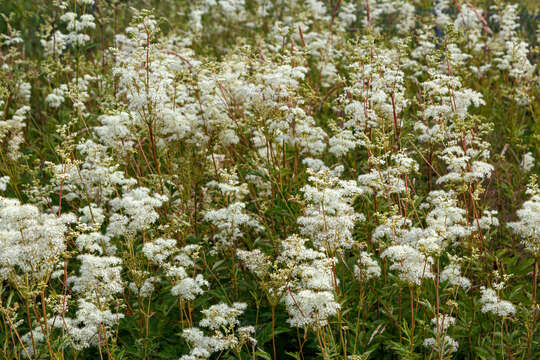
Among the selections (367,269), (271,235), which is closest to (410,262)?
(367,269)

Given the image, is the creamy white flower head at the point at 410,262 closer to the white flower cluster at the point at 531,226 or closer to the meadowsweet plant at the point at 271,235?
the meadowsweet plant at the point at 271,235

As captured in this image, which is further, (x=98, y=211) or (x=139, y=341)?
(x=98, y=211)

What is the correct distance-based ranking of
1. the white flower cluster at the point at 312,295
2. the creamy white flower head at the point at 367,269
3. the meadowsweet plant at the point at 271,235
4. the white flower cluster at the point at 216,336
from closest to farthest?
the white flower cluster at the point at 312,295, the white flower cluster at the point at 216,336, the meadowsweet plant at the point at 271,235, the creamy white flower head at the point at 367,269

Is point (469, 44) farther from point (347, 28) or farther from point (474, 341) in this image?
point (474, 341)

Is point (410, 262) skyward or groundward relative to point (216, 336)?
skyward

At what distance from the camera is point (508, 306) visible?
312cm

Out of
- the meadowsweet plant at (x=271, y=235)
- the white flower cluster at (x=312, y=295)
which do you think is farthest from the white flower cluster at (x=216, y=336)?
the white flower cluster at (x=312, y=295)

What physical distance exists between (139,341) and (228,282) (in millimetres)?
914

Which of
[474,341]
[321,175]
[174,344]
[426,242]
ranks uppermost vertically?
[321,175]

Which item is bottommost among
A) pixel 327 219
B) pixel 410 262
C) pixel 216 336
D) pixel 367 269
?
pixel 216 336

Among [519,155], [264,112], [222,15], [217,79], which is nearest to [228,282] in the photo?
[264,112]

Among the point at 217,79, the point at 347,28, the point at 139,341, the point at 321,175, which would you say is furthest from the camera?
the point at 347,28

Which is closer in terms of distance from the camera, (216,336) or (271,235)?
(216,336)

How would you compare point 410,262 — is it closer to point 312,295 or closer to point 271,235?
point 312,295
